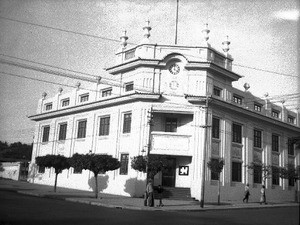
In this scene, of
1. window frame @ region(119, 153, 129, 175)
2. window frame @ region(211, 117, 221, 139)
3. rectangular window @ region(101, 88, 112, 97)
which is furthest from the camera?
rectangular window @ region(101, 88, 112, 97)

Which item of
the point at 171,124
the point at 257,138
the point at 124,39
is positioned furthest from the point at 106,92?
the point at 257,138

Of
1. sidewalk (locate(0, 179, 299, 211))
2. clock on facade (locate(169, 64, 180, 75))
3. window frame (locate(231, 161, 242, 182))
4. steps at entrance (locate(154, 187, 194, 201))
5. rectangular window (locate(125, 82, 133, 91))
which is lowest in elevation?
sidewalk (locate(0, 179, 299, 211))

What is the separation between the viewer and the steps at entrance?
28.9 m

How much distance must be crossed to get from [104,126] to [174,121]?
7.39 meters

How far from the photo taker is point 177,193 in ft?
96.4

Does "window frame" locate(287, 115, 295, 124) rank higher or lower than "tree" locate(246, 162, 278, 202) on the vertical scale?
higher

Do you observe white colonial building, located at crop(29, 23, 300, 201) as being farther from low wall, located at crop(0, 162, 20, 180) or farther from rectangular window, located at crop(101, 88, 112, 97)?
low wall, located at crop(0, 162, 20, 180)

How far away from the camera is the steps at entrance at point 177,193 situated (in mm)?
28939

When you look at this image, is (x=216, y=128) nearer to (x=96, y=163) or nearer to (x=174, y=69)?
(x=174, y=69)

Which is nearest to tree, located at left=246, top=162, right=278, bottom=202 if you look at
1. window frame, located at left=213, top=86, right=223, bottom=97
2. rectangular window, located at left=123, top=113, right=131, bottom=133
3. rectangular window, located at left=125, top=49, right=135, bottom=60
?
window frame, located at left=213, top=86, right=223, bottom=97

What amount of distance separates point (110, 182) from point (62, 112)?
12.1 m

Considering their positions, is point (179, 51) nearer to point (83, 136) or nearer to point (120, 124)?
point (120, 124)

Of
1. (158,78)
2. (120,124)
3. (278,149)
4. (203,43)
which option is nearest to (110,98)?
(120,124)

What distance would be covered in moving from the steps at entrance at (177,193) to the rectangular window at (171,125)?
5183 mm
